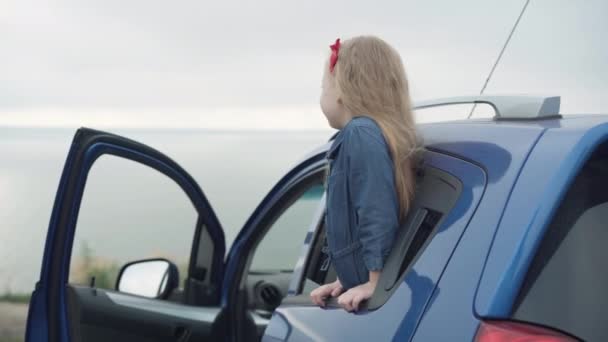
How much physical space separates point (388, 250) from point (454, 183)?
0.25 metres

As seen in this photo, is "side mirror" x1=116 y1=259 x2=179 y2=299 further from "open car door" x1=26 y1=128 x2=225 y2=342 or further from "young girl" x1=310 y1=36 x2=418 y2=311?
"young girl" x1=310 y1=36 x2=418 y2=311

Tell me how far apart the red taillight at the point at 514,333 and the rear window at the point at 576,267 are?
0.02m

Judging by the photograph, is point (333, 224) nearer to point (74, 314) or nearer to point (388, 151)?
point (388, 151)

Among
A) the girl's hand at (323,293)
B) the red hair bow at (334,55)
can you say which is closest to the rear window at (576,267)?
the girl's hand at (323,293)

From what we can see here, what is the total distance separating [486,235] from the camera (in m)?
1.97

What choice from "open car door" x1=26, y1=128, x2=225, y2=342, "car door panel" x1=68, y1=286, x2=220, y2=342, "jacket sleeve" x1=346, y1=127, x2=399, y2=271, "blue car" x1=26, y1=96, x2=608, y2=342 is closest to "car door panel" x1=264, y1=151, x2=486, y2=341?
"blue car" x1=26, y1=96, x2=608, y2=342

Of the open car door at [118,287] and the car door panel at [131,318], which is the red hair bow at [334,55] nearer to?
the open car door at [118,287]

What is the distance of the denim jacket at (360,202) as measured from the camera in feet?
7.75

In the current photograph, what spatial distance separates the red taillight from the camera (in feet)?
5.94

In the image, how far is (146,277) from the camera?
3.58 metres

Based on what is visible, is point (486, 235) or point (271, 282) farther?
point (271, 282)

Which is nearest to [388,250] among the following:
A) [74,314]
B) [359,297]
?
[359,297]

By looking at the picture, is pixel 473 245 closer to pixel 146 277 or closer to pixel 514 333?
pixel 514 333

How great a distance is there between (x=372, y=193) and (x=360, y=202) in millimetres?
46
